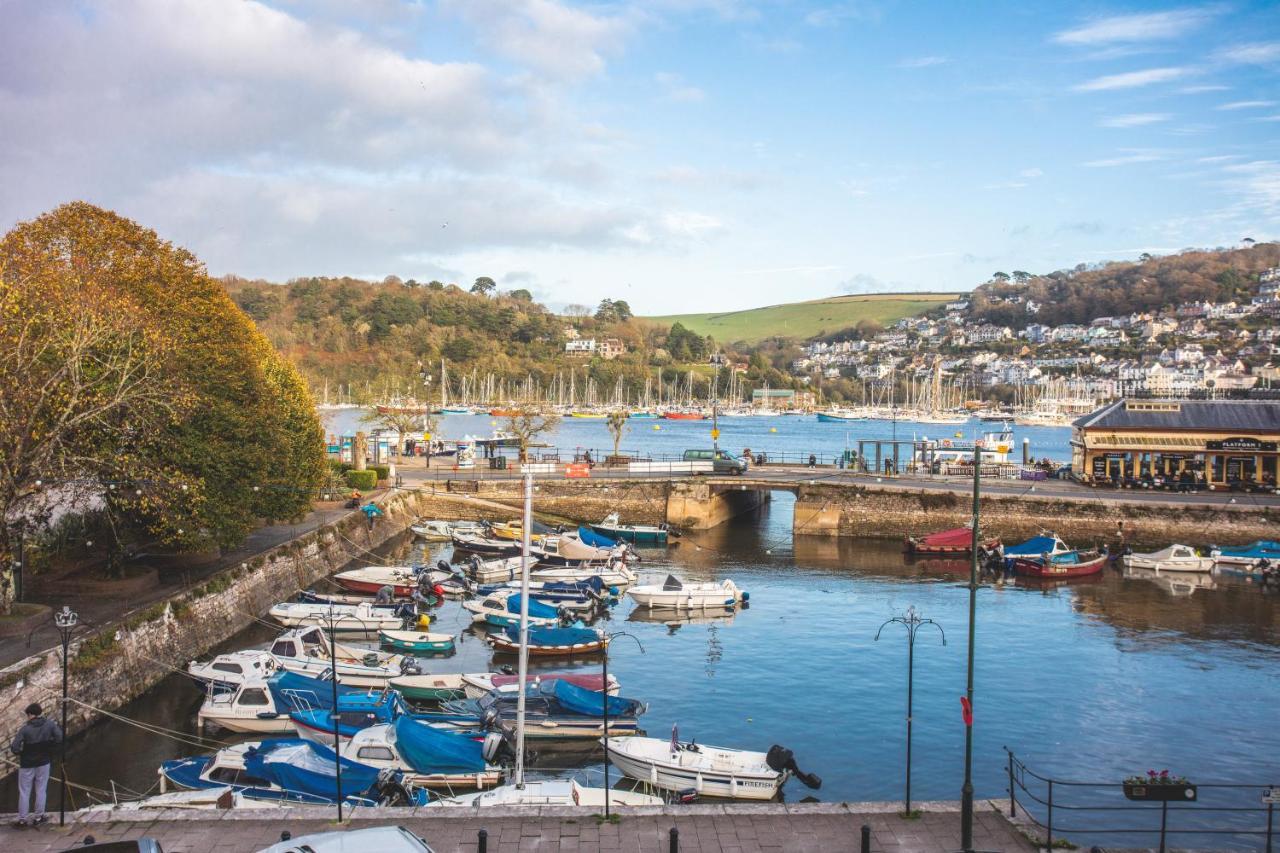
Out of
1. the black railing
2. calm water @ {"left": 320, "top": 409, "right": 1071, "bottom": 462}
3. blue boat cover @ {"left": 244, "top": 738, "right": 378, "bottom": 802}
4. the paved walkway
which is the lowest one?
the black railing

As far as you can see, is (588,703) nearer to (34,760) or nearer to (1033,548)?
(34,760)

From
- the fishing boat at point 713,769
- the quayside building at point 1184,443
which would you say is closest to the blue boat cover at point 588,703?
the fishing boat at point 713,769

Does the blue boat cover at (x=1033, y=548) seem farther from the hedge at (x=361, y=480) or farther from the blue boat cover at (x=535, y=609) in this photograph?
the hedge at (x=361, y=480)

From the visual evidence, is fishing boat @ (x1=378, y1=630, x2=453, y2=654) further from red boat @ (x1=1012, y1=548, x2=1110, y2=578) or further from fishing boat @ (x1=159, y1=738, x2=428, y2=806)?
red boat @ (x1=1012, y1=548, x2=1110, y2=578)

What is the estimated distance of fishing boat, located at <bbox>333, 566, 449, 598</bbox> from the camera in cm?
4166

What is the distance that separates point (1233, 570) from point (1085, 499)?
796 centimetres

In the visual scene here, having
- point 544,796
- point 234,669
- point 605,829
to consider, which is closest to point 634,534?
point 234,669

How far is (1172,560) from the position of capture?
157 ft

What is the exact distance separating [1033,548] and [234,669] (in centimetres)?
3789

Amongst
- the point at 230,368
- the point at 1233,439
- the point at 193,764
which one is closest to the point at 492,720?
the point at 193,764

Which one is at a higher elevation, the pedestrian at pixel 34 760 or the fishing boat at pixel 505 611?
the pedestrian at pixel 34 760

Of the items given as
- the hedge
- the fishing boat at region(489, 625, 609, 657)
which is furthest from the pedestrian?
the hedge

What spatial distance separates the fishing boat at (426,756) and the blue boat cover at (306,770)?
59 centimetres

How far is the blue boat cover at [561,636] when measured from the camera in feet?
112
